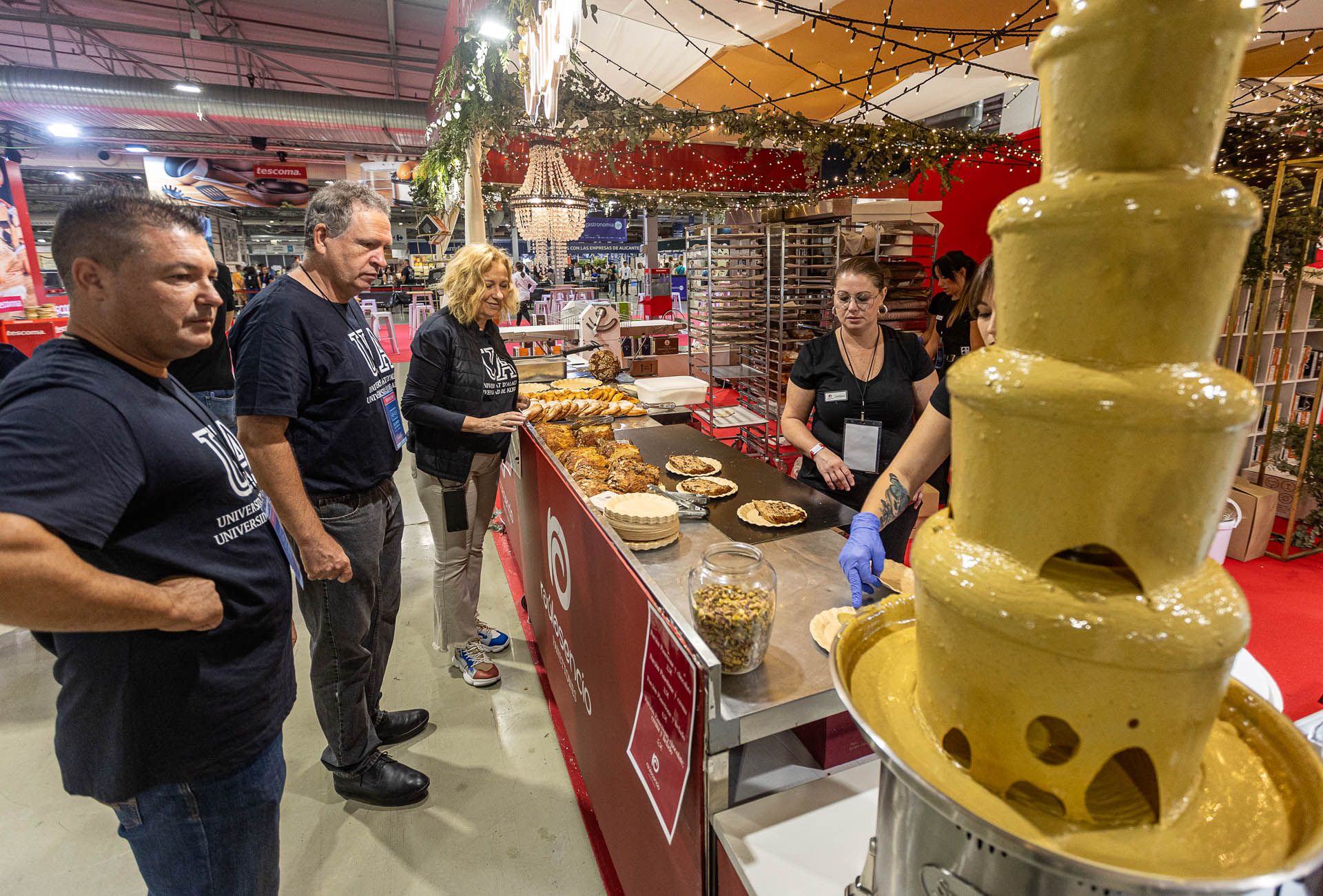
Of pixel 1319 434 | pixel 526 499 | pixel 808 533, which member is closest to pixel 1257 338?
pixel 1319 434

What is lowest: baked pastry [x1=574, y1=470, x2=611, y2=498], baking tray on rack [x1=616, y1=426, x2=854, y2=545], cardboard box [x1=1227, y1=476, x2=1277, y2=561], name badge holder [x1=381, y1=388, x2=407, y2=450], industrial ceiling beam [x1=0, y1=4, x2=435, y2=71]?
cardboard box [x1=1227, y1=476, x2=1277, y2=561]

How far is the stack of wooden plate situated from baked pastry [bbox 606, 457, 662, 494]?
10.5 inches

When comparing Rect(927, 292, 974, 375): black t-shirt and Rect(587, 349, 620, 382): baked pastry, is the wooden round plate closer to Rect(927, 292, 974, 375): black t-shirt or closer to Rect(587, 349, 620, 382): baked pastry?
Rect(587, 349, 620, 382): baked pastry

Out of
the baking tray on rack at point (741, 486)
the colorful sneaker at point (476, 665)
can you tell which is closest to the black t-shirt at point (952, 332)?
the baking tray on rack at point (741, 486)

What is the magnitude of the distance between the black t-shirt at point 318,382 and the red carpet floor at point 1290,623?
12.2 ft

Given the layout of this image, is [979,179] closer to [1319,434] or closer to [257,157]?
[1319,434]

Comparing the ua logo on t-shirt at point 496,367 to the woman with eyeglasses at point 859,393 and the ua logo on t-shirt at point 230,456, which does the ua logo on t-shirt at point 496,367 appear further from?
the ua logo on t-shirt at point 230,456

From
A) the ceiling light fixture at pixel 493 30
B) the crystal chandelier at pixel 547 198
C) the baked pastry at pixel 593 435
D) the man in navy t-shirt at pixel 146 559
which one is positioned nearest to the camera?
the man in navy t-shirt at pixel 146 559

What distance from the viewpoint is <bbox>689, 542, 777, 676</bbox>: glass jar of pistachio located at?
4.30ft

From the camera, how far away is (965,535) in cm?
58

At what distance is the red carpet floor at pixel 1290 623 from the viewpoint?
311cm

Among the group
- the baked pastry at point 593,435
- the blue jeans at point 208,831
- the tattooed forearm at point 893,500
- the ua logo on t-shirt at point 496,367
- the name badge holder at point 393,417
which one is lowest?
the blue jeans at point 208,831

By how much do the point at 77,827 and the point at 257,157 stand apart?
1801 centimetres

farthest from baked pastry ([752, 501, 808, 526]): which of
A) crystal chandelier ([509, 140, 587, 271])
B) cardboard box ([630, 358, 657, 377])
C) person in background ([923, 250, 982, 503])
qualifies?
cardboard box ([630, 358, 657, 377])
